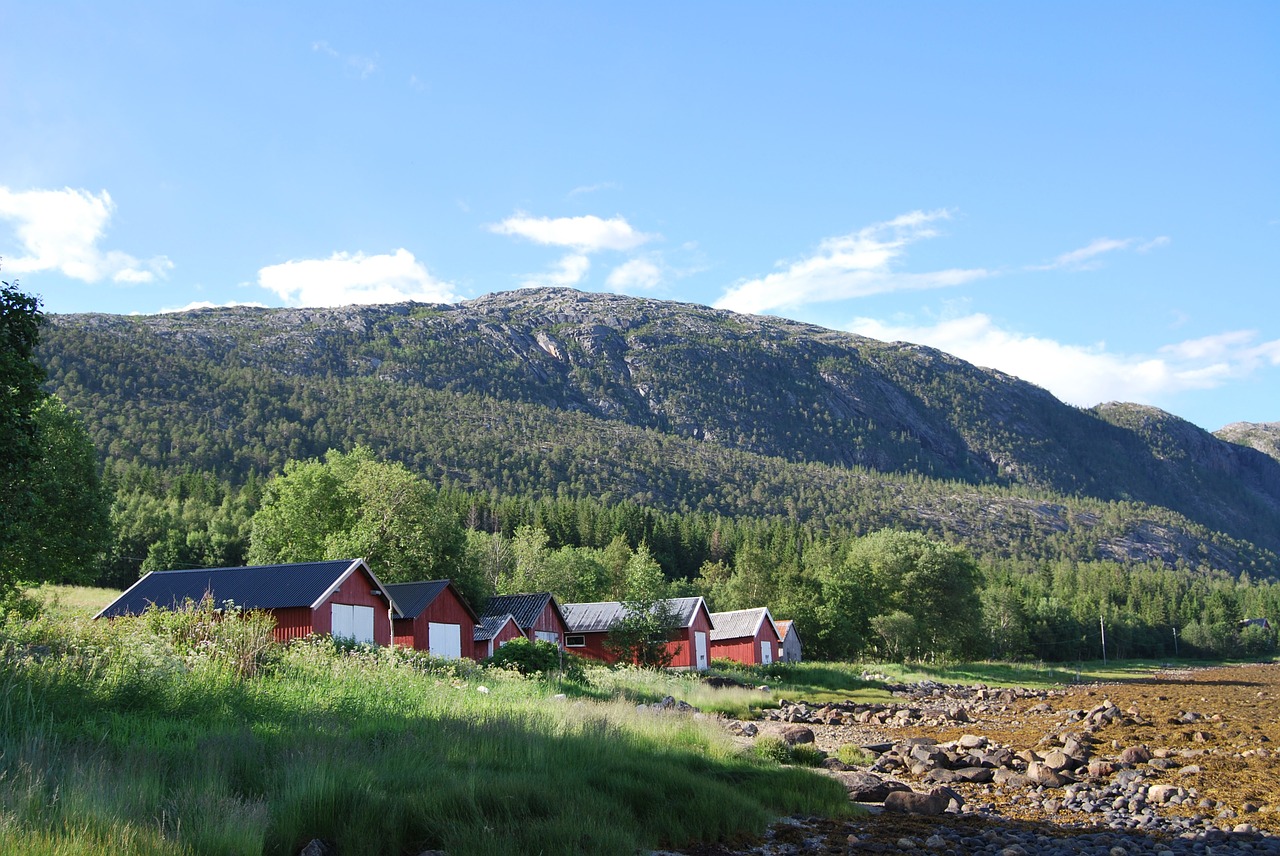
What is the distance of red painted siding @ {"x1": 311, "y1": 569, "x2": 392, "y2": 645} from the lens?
3134cm

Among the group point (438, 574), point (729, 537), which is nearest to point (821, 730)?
point (438, 574)

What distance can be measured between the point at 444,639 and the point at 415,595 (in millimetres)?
2456

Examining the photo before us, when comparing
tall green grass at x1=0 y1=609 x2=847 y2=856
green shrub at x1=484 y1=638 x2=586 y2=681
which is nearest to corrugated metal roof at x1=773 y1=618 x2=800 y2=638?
green shrub at x1=484 y1=638 x2=586 y2=681

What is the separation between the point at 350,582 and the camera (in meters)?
33.2

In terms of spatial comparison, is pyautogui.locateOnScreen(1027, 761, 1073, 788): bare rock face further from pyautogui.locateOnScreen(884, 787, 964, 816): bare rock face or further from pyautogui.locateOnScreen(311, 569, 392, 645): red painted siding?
pyautogui.locateOnScreen(311, 569, 392, 645): red painted siding

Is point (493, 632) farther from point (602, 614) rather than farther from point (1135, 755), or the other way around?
point (1135, 755)

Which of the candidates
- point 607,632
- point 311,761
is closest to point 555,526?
point 607,632

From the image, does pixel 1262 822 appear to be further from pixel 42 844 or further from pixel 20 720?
pixel 20 720

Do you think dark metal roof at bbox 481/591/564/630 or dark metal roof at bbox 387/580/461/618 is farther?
dark metal roof at bbox 481/591/564/630

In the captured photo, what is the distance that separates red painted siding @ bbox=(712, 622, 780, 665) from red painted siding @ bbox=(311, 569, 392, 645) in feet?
102

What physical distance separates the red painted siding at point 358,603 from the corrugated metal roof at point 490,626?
8926mm

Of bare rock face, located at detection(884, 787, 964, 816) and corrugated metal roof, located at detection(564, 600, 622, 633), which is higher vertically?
bare rock face, located at detection(884, 787, 964, 816)

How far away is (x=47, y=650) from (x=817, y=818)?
11.5 metres

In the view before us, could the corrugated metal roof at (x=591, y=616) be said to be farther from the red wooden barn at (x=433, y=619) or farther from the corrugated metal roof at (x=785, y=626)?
the corrugated metal roof at (x=785, y=626)
